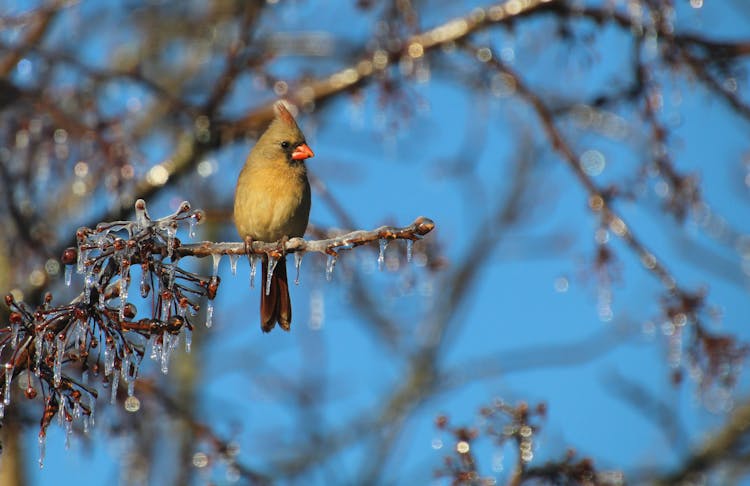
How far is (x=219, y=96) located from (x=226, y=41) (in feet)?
9.98

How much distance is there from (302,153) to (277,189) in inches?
8.6

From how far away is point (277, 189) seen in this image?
4.57 metres

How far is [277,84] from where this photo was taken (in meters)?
5.59

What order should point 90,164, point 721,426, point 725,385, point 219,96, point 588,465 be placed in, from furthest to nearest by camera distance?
point 721,426
point 219,96
point 90,164
point 725,385
point 588,465

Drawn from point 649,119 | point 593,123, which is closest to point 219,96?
point 649,119

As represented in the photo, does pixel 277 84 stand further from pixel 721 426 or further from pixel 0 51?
pixel 721 426

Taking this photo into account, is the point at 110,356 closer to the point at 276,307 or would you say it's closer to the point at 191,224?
the point at 191,224

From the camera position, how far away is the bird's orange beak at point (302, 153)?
463cm

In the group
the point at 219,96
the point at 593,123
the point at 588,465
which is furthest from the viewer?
the point at 593,123

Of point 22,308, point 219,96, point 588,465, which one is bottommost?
point 588,465

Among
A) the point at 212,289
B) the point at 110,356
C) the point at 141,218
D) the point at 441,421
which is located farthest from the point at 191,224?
the point at 441,421

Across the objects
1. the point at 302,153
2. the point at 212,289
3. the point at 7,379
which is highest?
the point at 302,153

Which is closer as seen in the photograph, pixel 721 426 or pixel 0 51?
pixel 0 51

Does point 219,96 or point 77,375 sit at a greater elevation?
point 219,96
